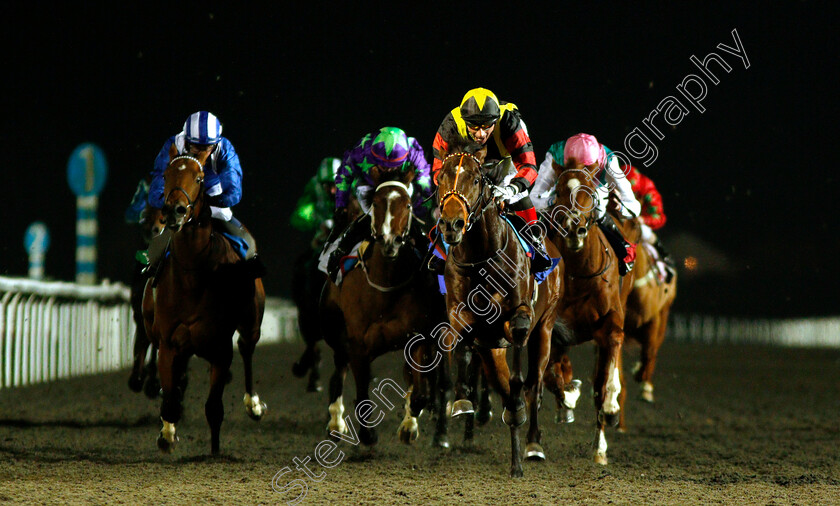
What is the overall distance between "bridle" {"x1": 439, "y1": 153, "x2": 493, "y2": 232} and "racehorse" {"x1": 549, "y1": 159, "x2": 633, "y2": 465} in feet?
3.64

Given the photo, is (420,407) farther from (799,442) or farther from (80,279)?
(80,279)

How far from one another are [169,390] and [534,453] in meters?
2.50

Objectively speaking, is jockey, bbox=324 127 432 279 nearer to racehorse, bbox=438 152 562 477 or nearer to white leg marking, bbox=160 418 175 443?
racehorse, bbox=438 152 562 477

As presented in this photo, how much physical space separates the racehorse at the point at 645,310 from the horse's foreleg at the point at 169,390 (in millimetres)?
4186

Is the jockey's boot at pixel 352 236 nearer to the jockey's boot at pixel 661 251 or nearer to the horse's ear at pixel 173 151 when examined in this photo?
the horse's ear at pixel 173 151

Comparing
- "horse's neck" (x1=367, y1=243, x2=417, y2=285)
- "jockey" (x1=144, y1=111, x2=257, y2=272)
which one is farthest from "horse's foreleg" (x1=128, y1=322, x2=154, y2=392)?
"horse's neck" (x1=367, y1=243, x2=417, y2=285)

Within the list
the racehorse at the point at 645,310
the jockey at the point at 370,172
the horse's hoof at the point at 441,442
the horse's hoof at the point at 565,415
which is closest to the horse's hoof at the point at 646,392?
the racehorse at the point at 645,310

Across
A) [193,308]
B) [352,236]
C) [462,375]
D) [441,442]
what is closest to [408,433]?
[441,442]

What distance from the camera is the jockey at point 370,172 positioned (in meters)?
7.55

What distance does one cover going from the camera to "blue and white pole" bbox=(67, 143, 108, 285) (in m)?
14.9

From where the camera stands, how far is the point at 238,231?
7.55 m

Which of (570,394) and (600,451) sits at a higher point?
(570,394)

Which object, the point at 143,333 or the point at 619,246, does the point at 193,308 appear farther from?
the point at 619,246

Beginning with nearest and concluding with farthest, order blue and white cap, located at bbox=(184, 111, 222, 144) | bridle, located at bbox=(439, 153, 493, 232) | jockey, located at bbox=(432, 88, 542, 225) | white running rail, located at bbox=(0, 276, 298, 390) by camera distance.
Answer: bridle, located at bbox=(439, 153, 493, 232) → jockey, located at bbox=(432, 88, 542, 225) → blue and white cap, located at bbox=(184, 111, 222, 144) → white running rail, located at bbox=(0, 276, 298, 390)
